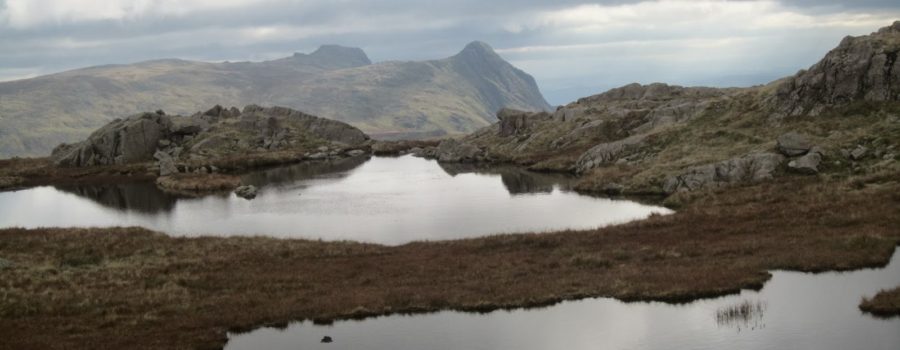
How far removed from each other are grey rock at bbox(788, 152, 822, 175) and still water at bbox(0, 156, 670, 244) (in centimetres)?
1493

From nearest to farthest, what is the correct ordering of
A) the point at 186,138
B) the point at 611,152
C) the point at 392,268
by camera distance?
the point at 392,268
the point at 611,152
the point at 186,138

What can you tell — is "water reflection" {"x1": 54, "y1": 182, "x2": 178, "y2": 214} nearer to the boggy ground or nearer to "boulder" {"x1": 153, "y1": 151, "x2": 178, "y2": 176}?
"boulder" {"x1": 153, "y1": 151, "x2": 178, "y2": 176}

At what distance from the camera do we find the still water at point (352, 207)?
220ft

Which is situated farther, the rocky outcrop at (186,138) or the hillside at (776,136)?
the rocky outcrop at (186,138)

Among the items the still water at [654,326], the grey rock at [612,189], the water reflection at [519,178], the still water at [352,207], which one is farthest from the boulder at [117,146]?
the still water at [654,326]

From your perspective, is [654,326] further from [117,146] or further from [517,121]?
[517,121]

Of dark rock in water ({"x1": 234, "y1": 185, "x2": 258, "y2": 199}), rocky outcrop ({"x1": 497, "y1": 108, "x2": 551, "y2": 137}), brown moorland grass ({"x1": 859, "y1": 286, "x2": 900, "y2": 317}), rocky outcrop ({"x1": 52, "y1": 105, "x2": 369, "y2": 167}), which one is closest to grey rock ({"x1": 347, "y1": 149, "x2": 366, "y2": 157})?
rocky outcrop ({"x1": 52, "y1": 105, "x2": 369, "y2": 167})

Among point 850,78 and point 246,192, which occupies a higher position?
point 850,78

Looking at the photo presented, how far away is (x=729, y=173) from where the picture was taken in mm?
74875

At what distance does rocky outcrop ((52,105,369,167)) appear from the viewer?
482 ft

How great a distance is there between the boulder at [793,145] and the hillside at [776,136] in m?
0.11

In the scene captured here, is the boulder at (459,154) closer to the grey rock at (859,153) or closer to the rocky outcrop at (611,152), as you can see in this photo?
the rocky outcrop at (611,152)

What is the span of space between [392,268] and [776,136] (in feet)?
196

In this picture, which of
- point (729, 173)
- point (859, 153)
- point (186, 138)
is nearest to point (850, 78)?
point (859, 153)
